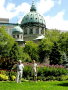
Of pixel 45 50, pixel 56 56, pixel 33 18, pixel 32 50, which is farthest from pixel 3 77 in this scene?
pixel 33 18

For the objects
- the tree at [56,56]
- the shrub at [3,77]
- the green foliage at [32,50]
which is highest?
the green foliage at [32,50]

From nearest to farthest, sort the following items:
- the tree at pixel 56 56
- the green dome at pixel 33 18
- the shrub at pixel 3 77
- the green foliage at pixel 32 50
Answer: the shrub at pixel 3 77 < the tree at pixel 56 56 < the green foliage at pixel 32 50 < the green dome at pixel 33 18

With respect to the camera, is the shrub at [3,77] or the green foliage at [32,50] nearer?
the shrub at [3,77]

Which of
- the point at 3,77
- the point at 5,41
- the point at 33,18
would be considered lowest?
the point at 3,77

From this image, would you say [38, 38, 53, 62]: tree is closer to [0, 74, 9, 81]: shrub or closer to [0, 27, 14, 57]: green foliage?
[0, 27, 14, 57]: green foliage

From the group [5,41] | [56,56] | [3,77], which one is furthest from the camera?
[5,41]

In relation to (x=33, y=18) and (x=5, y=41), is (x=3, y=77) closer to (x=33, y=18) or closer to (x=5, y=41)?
(x=5, y=41)

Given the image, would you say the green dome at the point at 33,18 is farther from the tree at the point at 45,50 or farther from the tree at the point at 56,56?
the tree at the point at 56,56

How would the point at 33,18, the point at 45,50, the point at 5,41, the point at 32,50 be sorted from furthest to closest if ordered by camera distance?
the point at 33,18
the point at 32,50
the point at 5,41
the point at 45,50

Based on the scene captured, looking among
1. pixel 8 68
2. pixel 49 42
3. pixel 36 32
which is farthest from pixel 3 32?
pixel 36 32

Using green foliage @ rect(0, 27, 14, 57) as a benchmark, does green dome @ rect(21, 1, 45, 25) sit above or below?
above

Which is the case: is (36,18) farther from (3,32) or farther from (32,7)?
(3,32)

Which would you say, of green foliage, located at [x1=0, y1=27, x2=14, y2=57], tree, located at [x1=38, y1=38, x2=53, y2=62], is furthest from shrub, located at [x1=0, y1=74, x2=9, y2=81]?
green foliage, located at [x1=0, y1=27, x2=14, y2=57]

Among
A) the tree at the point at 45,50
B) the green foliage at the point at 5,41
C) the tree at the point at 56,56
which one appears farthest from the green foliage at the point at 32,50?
the tree at the point at 56,56
